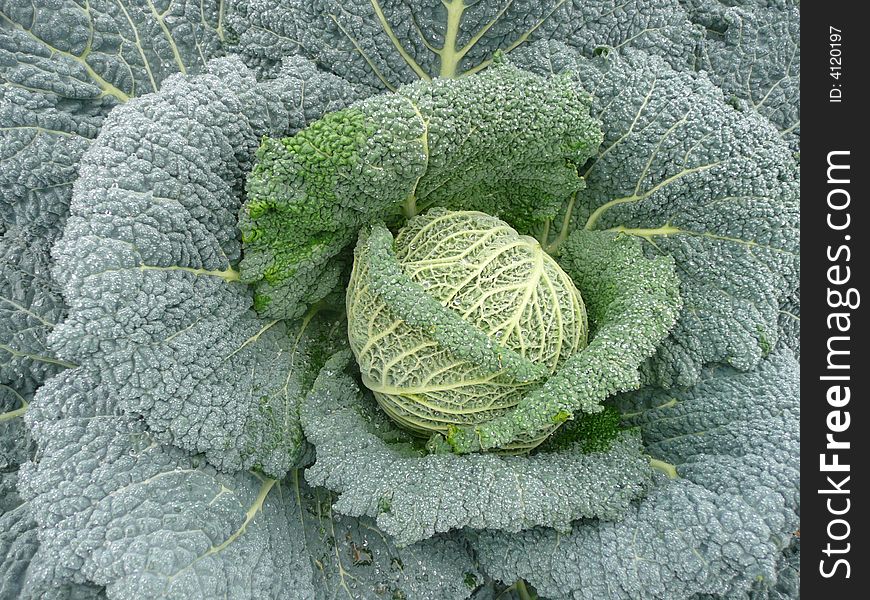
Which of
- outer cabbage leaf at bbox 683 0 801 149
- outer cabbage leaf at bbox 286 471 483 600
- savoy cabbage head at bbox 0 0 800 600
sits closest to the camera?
savoy cabbage head at bbox 0 0 800 600

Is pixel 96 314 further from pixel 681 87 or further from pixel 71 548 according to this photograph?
pixel 681 87

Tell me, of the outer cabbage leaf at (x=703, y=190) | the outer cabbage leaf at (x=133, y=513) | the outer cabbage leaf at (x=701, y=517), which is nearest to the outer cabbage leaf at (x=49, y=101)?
the outer cabbage leaf at (x=133, y=513)

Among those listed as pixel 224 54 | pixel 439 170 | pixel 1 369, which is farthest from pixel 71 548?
pixel 224 54

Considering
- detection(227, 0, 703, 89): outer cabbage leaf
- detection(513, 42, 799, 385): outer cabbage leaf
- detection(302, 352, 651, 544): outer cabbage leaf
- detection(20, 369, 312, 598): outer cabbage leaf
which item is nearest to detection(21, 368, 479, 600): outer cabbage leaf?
detection(20, 369, 312, 598): outer cabbage leaf

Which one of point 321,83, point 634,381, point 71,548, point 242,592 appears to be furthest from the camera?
point 321,83

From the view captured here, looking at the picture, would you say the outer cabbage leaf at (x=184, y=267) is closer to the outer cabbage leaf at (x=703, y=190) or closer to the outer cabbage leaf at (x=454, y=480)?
the outer cabbage leaf at (x=454, y=480)

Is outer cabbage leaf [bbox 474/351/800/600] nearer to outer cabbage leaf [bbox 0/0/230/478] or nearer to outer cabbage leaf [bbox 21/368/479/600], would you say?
outer cabbage leaf [bbox 21/368/479/600]

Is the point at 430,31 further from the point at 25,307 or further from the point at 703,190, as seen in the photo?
the point at 25,307
